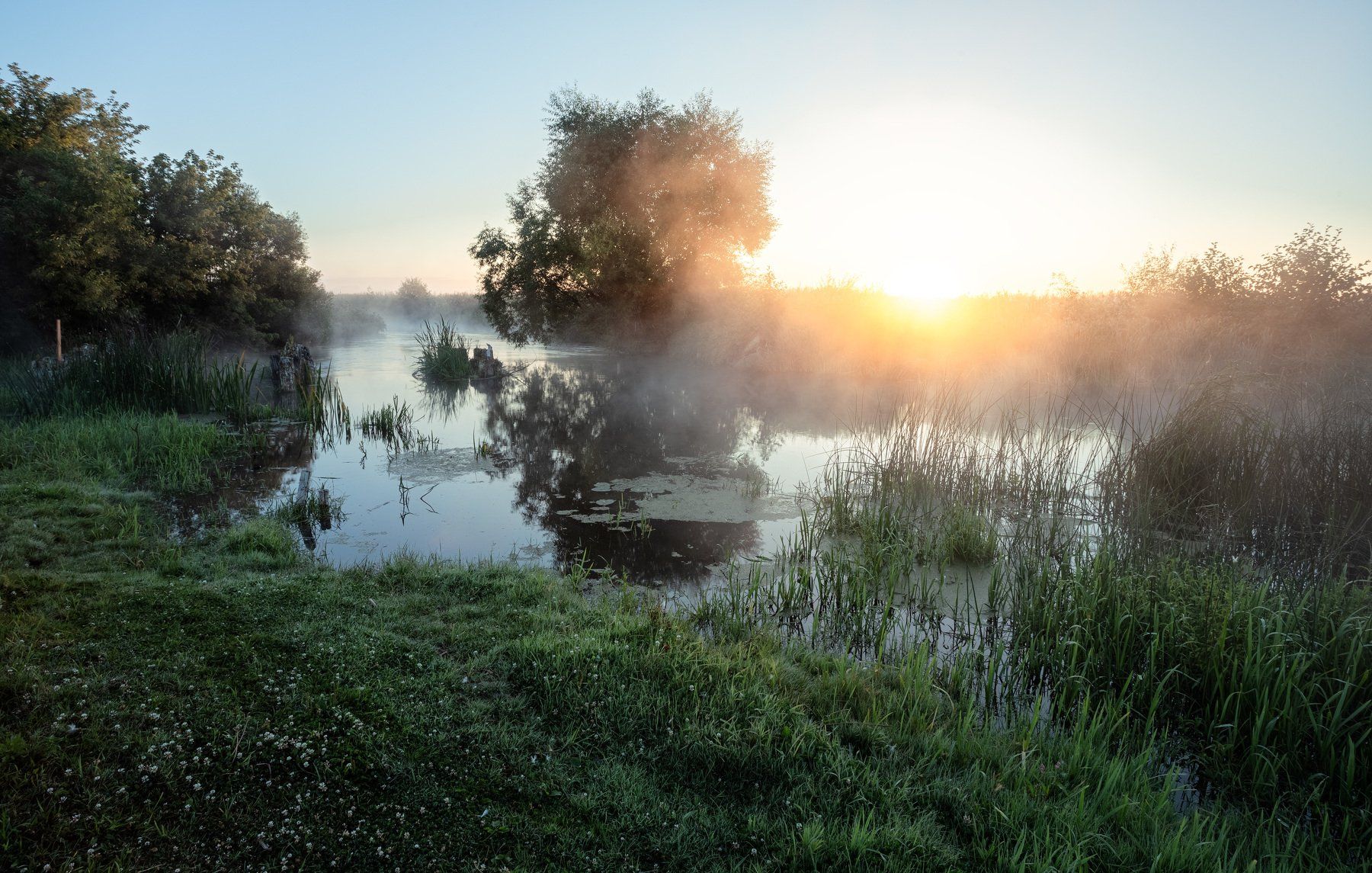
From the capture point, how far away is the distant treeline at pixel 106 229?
1698cm

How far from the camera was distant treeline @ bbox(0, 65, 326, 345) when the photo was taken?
17.0 metres

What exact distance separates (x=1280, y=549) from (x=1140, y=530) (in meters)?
1.71

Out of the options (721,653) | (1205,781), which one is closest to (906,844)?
(721,653)

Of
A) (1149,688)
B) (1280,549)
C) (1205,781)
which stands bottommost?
(1205,781)

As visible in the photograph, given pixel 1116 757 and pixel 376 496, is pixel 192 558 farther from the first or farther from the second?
pixel 1116 757

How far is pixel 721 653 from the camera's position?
13.6ft

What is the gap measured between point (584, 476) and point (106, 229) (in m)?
17.9

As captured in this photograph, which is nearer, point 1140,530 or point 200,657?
point 200,657

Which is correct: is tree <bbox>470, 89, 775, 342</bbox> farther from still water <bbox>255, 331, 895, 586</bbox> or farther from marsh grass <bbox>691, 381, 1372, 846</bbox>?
marsh grass <bbox>691, 381, 1372, 846</bbox>

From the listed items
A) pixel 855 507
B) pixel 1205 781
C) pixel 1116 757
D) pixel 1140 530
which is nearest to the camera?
pixel 1116 757

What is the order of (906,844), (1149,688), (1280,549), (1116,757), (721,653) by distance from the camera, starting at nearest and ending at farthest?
(906,844) < (1116,757) < (1149,688) < (721,653) < (1280,549)

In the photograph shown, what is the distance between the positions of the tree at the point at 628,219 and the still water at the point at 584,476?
30.2ft

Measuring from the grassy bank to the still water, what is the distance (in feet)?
6.94

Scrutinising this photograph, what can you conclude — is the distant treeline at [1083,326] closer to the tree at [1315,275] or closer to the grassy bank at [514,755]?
the tree at [1315,275]
